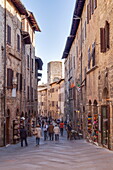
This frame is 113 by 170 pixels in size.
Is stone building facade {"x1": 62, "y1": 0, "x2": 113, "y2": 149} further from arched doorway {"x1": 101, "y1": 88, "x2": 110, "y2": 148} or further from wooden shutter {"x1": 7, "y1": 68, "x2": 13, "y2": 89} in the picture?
wooden shutter {"x1": 7, "y1": 68, "x2": 13, "y2": 89}

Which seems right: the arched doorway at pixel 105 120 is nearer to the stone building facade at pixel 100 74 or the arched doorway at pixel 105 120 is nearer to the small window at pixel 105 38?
the stone building facade at pixel 100 74

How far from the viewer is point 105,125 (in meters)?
16.2

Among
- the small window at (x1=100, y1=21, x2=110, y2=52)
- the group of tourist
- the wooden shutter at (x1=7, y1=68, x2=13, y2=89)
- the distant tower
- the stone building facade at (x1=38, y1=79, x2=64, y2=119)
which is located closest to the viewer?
the small window at (x1=100, y1=21, x2=110, y2=52)

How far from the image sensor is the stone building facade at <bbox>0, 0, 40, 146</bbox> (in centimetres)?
2055

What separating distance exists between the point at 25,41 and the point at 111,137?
616 inches

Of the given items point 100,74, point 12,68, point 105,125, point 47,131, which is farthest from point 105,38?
point 47,131

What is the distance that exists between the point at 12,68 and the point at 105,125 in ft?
31.0

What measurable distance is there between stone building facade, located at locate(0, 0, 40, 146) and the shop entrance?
691 cm

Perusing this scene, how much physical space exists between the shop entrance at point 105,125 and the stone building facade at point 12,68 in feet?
22.7

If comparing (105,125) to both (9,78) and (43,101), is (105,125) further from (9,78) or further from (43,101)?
(43,101)

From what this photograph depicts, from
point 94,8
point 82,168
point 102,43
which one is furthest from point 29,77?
point 82,168

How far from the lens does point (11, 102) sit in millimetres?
22641

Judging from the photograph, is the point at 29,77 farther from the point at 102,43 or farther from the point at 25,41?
the point at 102,43

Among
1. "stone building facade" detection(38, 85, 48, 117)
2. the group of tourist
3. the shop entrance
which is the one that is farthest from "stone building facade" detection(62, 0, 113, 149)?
"stone building facade" detection(38, 85, 48, 117)
